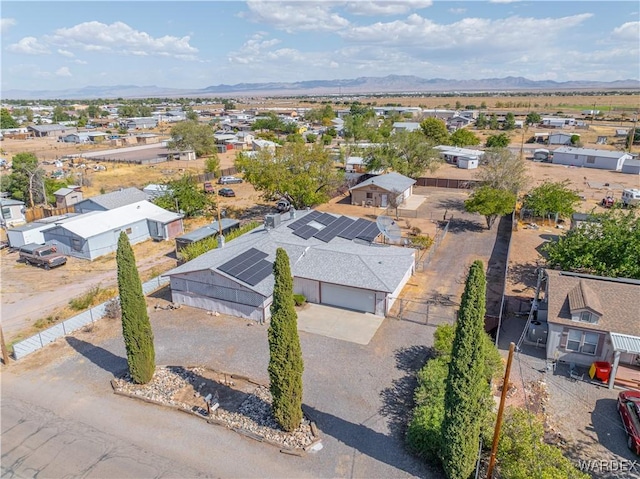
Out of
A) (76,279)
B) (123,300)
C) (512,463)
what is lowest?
(76,279)

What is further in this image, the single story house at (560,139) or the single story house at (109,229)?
the single story house at (560,139)

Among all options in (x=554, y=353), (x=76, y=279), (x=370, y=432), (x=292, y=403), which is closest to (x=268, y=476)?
(x=292, y=403)

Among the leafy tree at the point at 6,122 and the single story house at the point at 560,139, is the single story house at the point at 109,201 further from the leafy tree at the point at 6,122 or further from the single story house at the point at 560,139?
the leafy tree at the point at 6,122

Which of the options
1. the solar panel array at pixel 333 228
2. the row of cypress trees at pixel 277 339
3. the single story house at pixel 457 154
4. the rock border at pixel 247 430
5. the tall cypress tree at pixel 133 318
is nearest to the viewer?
the row of cypress trees at pixel 277 339

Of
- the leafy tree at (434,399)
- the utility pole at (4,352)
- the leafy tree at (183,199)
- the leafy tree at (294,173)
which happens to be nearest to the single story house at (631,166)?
the leafy tree at (294,173)

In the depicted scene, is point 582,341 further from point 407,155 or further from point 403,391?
point 407,155

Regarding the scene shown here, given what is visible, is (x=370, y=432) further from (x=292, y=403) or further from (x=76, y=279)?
(x=76, y=279)

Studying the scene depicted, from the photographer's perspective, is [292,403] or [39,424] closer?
[292,403]

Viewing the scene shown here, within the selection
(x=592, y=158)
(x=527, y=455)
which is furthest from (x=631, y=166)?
(x=527, y=455)
